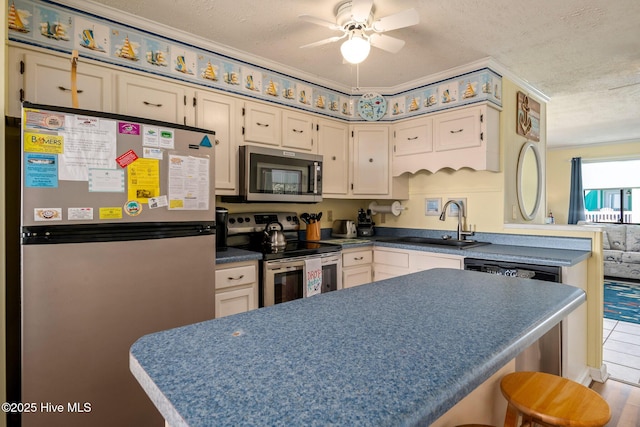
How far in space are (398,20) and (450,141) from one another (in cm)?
146

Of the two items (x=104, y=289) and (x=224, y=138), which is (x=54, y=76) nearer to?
(x=224, y=138)

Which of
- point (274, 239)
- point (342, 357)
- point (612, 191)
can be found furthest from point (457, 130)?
point (612, 191)

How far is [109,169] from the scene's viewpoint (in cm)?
162

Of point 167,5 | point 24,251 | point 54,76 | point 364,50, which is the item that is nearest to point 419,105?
point 364,50

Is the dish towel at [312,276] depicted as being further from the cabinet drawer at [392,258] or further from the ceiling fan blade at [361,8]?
the ceiling fan blade at [361,8]

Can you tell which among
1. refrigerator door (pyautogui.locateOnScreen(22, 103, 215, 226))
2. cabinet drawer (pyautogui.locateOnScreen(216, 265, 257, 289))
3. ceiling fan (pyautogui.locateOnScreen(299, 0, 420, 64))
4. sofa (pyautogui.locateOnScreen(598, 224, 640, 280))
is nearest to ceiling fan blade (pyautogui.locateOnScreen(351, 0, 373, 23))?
ceiling fan (pyautogui.locateOnScreen(299, 0, 420, 64))

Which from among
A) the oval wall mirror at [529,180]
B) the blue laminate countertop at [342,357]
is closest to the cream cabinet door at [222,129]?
the blue laminate countertop at [342,357]

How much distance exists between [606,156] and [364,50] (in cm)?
699

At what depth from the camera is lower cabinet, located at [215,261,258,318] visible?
2.26 metres

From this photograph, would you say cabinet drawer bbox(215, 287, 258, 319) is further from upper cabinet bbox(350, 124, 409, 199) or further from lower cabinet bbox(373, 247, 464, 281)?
upper cabinet bbox(350, 124, 409, 199)

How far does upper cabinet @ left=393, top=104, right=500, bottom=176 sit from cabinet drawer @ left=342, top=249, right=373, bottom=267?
904 mm

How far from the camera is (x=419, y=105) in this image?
11.0 ft

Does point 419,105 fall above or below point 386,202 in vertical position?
above

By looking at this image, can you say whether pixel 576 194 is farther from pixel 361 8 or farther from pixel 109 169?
pixel 109 169
